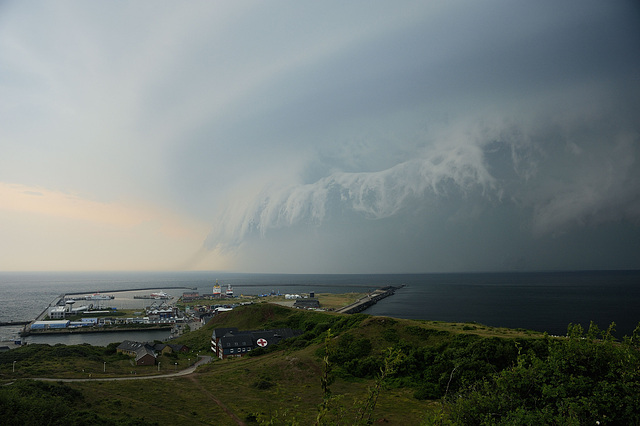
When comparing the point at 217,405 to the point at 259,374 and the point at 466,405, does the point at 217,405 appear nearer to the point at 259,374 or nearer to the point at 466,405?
the point at 259,374

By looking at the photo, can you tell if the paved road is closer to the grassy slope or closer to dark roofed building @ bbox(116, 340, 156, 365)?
the grassy slope

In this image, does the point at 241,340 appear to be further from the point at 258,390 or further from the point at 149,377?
the point at 258,390

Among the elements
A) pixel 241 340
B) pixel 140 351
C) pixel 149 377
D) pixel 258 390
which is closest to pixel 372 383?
pixel 258 390

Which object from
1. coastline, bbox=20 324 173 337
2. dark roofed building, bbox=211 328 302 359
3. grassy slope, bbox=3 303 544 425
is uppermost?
grassy slope, bbox=3 303 544 425

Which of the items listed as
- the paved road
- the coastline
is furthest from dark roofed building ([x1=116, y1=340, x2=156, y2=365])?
the coastline

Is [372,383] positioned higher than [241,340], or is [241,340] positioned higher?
[372,383]

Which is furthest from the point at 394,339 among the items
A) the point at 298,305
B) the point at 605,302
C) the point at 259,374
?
the point at 605,302

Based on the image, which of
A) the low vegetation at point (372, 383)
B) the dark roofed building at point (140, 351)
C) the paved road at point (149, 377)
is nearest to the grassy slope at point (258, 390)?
the low vegetation at point (372, 383)
